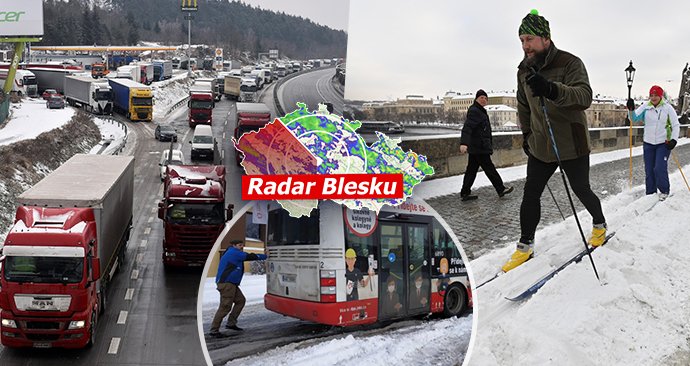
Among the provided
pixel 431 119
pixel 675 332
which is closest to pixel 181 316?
pixel 431 119

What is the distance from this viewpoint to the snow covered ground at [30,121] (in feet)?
78.7

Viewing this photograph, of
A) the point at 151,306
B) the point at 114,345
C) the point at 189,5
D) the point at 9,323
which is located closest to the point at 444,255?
the point at 189,5

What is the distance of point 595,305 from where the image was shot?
398 centimetres

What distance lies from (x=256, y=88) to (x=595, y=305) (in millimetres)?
3059

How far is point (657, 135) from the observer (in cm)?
522

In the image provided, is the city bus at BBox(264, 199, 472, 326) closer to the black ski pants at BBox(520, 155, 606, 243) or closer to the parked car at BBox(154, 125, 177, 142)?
the black ski pants at BBox(520, 155, 606, 243)

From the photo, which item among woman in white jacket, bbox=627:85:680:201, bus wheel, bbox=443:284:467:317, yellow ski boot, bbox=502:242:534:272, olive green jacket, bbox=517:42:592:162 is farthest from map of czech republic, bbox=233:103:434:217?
woman in white jacket, bbox=627:85:680:201

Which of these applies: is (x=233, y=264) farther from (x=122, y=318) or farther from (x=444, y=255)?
(x=122, y=318)

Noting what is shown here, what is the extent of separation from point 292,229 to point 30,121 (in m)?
29.2

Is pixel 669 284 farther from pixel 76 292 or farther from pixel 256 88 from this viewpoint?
pixel 76 292

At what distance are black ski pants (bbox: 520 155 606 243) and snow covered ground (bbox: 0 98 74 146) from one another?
20.9 metres

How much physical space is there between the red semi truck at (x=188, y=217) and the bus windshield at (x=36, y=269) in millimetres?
3587

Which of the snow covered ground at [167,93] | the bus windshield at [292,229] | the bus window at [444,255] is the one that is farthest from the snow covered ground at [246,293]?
the snow covered ground at [167,93]

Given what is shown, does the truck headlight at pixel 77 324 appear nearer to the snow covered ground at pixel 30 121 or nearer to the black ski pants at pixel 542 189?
the black ski pants at pixel 542 189
